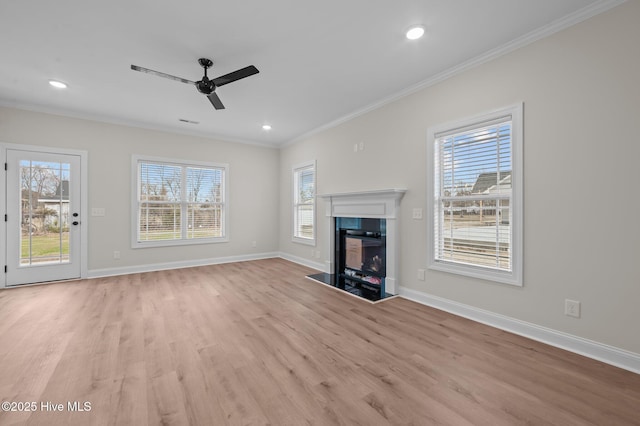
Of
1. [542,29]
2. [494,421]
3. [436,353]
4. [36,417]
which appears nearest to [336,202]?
[436,353]

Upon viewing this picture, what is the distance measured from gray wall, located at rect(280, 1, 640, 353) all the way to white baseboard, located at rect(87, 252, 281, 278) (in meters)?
4.29

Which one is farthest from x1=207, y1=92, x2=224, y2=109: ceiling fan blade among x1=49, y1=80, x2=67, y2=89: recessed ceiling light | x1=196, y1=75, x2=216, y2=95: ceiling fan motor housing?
x1=49, y1=80, x2=67, y2=89: recessed ceiling light

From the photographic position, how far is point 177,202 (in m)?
5.37

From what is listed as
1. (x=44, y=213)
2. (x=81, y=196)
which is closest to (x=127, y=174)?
(x=81, y=196)

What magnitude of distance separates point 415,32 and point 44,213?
19.1ft

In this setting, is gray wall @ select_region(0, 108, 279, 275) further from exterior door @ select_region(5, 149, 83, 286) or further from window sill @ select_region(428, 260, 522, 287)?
window sill @ select_region(428, 260, 522, 287)

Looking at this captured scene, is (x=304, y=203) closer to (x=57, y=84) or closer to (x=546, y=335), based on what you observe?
(x=57, y=84)

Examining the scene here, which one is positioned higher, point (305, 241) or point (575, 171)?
Result: point (575, 171)

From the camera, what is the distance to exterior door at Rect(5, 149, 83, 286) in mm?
4055

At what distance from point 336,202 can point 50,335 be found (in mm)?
3769

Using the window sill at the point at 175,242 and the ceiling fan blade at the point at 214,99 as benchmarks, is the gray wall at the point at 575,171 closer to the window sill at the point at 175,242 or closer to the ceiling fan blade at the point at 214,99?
the ceiling fan blade at the point at 214,99

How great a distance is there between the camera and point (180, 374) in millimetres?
1896

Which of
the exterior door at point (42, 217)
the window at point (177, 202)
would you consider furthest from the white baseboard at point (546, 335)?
the exterior door at point (42, 217)

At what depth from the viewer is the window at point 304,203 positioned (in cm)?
552
